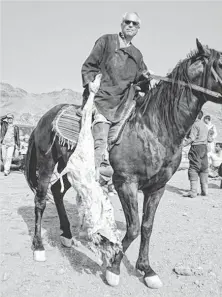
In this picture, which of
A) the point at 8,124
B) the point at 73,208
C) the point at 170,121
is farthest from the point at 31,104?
the point at 170,121

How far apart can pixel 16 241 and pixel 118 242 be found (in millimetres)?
1903

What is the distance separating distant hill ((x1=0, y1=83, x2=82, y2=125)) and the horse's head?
144 ft

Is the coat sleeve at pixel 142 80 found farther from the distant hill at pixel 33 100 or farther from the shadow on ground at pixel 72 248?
the distant hill at pixel 33 100

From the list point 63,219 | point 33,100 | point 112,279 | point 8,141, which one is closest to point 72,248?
point 63,219

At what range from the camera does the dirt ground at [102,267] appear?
132 inches

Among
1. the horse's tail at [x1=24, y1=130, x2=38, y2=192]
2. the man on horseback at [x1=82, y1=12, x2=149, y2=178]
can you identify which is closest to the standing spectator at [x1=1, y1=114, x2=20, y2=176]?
the horse's tail at [x1=24, y1=130, x2=38, y2=192]

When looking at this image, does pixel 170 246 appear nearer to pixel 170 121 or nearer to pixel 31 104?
pixel 170 121

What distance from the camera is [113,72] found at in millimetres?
3721

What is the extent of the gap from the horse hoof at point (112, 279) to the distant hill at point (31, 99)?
43.8m

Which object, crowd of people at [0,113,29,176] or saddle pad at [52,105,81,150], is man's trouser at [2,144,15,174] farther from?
saddle pad at [52,105,81,150]

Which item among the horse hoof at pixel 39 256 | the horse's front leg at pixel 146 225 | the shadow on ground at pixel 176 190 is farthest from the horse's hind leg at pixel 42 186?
the shadow on ground at pixel 176 190

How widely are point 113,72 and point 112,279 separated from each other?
2.31 metres

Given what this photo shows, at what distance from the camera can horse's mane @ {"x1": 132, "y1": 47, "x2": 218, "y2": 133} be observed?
11.0 feet

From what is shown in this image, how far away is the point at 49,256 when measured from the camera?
13.7ft
